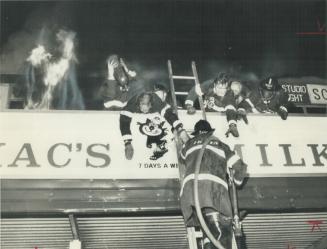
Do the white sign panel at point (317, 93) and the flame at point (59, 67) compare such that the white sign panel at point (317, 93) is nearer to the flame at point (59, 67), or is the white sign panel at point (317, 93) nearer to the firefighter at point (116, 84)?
the firefighter at point (116, 84)

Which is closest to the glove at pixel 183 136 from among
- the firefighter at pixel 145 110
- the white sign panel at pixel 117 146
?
the firefighter at pixel 145 110

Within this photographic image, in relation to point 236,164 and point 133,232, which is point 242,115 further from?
point 133,232

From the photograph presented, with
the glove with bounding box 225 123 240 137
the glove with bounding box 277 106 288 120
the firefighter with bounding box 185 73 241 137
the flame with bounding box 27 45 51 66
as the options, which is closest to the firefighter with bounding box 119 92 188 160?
the firefighter with bounding box 185 73 241 137

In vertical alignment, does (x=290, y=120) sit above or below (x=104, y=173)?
above

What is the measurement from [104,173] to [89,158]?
303 millimetres

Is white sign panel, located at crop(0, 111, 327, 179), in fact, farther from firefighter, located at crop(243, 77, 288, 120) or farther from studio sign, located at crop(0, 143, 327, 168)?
firefighter, located at crop(243, 77, 288, 120)

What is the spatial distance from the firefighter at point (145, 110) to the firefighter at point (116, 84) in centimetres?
18

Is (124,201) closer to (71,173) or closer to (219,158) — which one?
(71,173)

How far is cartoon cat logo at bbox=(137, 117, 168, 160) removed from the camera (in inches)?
235

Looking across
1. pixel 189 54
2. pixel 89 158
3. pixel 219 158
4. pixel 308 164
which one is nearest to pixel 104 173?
pixel 89 158

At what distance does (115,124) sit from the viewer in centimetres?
620

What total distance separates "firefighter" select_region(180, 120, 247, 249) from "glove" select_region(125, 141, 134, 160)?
48.0 inches

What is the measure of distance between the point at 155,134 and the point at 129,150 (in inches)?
18.3

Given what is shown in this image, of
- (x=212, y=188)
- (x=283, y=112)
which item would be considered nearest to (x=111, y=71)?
(x=283, y=112)
